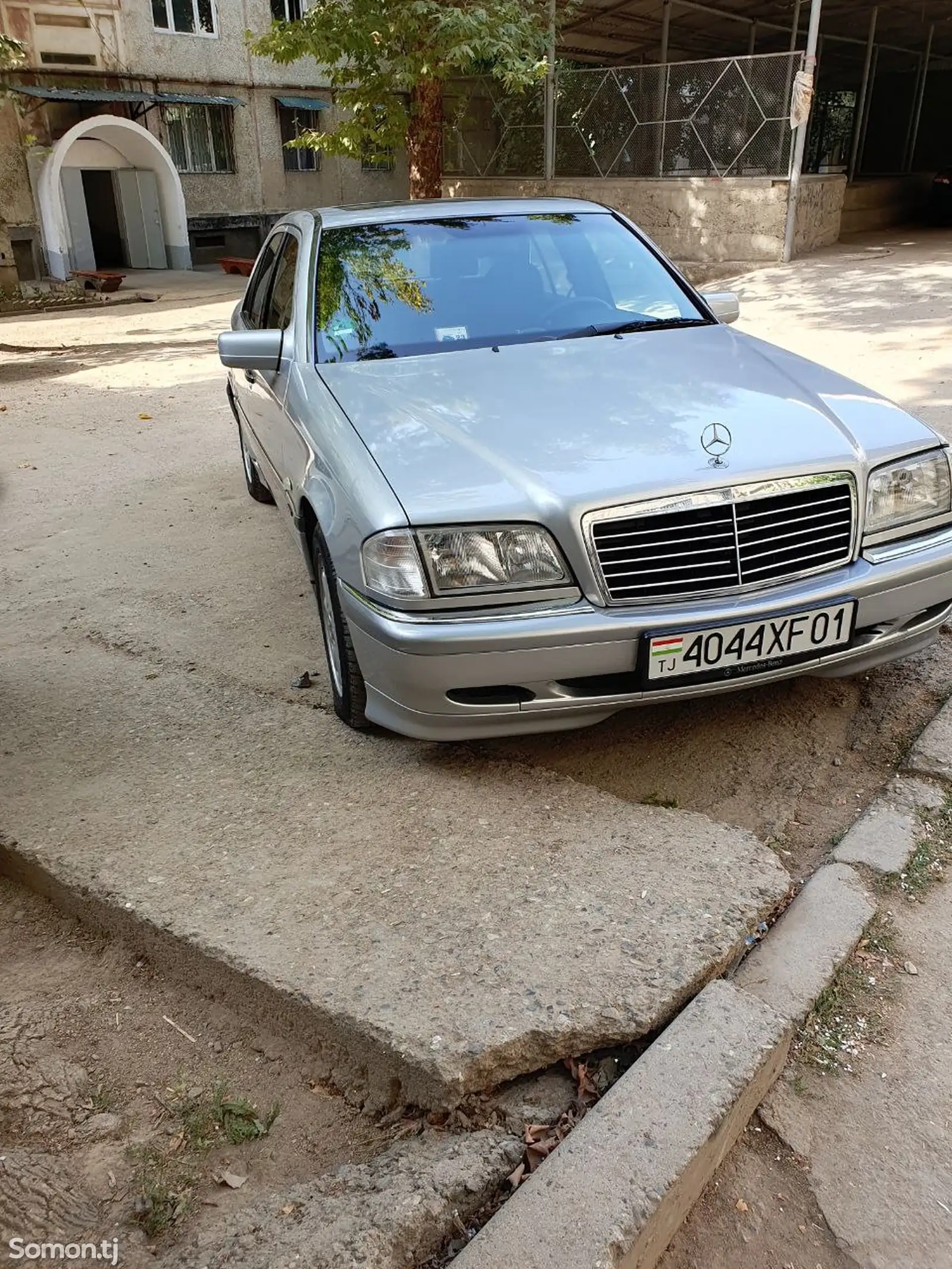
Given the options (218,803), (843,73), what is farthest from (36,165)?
(218,803)

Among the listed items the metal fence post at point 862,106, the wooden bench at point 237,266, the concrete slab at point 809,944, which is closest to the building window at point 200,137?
the wooden bench at point 237,266

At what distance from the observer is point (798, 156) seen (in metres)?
12.9

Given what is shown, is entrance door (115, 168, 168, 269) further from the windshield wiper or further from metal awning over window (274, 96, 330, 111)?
the windshield wiper

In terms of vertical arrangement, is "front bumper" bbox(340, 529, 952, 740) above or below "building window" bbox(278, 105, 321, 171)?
below

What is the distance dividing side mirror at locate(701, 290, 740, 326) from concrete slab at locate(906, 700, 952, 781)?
6.39ft

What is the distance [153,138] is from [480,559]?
2328 centimetres

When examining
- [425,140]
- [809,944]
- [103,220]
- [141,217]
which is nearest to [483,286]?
[809,944]

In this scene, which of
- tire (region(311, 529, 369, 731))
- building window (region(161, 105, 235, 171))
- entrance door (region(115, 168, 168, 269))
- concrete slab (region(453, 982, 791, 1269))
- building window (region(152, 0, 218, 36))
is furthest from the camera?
building window (region(161, 105, 235, 171))

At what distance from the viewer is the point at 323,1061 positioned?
2.13 meters

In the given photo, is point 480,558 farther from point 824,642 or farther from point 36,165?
point 36,165

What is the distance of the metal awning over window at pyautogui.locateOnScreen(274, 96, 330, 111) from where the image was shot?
2427cm

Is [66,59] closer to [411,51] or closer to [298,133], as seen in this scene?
[298,133]

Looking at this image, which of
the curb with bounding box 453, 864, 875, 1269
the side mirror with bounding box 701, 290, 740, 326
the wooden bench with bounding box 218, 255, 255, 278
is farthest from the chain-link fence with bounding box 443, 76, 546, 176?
the curb with bounding box 453, 864, 875, 1269

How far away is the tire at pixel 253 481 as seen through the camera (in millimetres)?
5613
